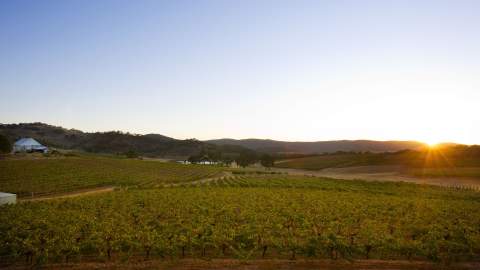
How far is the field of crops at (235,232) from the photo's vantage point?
69.8 feet

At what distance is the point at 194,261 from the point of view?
20.3 meters

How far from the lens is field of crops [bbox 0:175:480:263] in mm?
21266

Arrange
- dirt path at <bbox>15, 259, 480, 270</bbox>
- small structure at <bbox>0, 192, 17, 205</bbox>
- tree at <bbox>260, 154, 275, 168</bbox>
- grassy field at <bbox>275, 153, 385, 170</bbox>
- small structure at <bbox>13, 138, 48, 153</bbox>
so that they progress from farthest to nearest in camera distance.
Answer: tree at <bbox>260, 154, 275, 168</bbox>, grassy field at <bbox>275, 153, 385, 170</bbox>, small structure at <bbox>13, 138, 48, 153</bbox>, small structure at <bbox>0, 192, 17, 205</bbox>, dirt path at <bbox>15, 259, 480, 270</bbox>

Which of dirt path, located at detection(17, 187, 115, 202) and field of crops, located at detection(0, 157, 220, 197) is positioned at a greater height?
field of crops, located at detection(0, 157, 220, 197)

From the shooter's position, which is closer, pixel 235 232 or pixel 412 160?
pixel 235 232

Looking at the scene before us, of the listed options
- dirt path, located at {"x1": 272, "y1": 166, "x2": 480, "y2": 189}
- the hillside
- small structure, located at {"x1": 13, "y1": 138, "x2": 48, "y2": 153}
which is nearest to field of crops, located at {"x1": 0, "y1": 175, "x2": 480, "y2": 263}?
dirt path, located at {"x1": 272, "y1": 166, "x2": 480, "y2": 189}

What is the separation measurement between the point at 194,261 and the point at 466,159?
122930 mm

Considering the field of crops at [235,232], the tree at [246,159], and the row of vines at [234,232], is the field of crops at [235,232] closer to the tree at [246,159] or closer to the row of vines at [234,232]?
the row of vines at [234,232]

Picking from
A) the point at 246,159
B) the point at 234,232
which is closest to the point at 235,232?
the point at 234,232

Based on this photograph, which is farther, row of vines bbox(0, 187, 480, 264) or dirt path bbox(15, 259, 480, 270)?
row of vines bbox(0, 187, 480, 264)

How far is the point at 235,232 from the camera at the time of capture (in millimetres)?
24656

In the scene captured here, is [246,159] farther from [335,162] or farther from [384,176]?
[384,176]

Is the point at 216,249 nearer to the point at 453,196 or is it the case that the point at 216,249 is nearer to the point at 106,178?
the point at 453,196

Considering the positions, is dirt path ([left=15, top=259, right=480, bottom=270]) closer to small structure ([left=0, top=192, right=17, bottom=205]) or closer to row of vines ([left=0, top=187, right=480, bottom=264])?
row of vines ([left=0, top=187, right=480, bottom=264])
